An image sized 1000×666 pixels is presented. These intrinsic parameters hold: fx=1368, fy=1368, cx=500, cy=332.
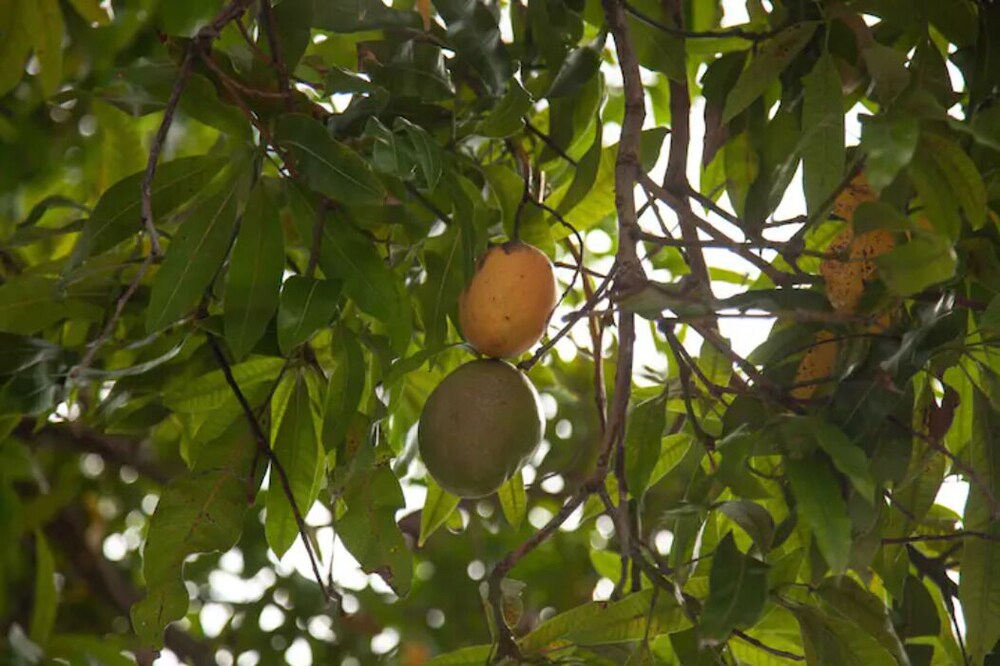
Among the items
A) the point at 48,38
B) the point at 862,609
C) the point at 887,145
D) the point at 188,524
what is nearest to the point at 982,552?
the point at 862,609

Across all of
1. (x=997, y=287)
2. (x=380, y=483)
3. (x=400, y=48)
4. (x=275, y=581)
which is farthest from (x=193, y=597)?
(x=997, y=287)

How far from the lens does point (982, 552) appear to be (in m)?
0.85

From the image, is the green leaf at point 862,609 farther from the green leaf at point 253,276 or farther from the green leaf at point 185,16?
the green leaf at point 185,16

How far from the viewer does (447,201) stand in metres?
1.03

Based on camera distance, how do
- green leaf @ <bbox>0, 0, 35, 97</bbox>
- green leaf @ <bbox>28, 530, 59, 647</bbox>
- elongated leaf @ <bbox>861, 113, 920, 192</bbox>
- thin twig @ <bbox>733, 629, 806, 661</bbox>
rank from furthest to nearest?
1. green leaf @ <bbox>28, 530, 59, 647</bbox>
2. green leaf @ <bbox>0, 0, 35, 97</bbox>
3. thin twig @ <bbox>733, 629, 806, 661</bbox>
4. elongated leaf @ <bbox>861, 113, 920, 192</bbox>

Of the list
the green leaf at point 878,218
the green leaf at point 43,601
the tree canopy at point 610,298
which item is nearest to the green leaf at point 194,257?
the tree canopy at point 610,298

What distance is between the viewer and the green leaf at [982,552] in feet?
2.74

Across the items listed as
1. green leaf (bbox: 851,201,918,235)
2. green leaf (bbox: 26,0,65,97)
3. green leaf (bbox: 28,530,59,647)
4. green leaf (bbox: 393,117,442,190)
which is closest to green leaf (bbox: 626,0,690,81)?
green leaf (bbox: 393,117,442,190)

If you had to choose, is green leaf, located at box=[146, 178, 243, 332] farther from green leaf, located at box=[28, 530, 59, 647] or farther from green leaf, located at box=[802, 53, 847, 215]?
green leaf, located at box=[28, 530, 59, 647]

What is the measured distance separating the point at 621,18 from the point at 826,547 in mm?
414

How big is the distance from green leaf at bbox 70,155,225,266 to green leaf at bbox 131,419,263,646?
0.16m

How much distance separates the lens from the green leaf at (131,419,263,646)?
94 cm

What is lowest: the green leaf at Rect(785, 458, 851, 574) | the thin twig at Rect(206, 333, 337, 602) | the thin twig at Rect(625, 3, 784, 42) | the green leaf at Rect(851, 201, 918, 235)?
the thin twig at Rect(206, 333, 337, 602)

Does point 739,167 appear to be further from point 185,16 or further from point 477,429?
point 185,16
